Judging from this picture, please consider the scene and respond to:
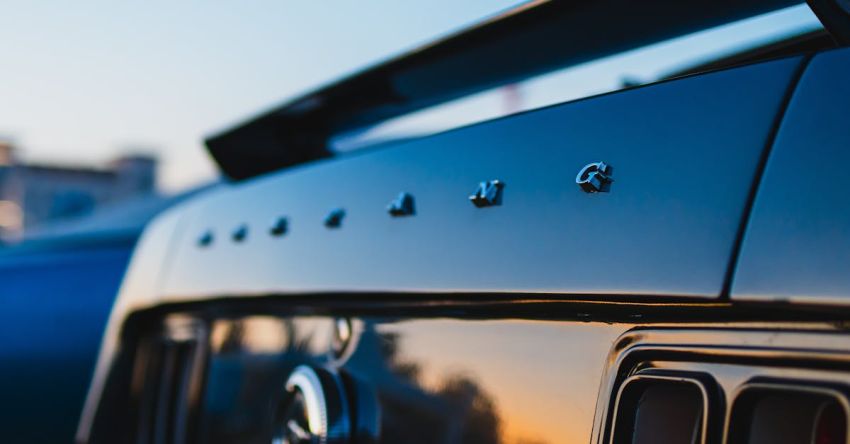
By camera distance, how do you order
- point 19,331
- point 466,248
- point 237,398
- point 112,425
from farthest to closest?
point 19,331, point 112,425, point 237,398, point 466,248

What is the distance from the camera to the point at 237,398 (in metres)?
1.83

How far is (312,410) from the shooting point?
152 centimetres

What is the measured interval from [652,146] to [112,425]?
1557 millimetres

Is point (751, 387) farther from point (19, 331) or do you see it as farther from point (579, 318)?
point (19, 331)

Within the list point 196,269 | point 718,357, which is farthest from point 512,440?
point 196,269

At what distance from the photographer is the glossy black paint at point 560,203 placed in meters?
1.05

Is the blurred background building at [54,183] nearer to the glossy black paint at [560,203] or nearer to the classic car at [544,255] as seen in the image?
the classic car at [544,255]

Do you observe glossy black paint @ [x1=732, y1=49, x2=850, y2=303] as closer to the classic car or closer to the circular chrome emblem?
the classic car

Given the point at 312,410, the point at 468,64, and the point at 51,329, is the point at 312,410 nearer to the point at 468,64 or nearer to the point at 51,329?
the point at 468,64

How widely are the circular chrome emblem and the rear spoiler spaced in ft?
1.71

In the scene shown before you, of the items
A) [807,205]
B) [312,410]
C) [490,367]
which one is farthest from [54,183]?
[807,205]

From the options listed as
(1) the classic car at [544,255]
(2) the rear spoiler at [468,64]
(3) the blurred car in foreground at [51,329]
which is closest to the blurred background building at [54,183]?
(3) the blurred car in foreground at [51,329]

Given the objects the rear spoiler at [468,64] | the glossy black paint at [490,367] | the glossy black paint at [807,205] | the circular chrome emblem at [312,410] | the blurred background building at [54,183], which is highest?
the blurred background building at [54,183]

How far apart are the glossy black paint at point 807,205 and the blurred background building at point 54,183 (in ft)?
63.8
